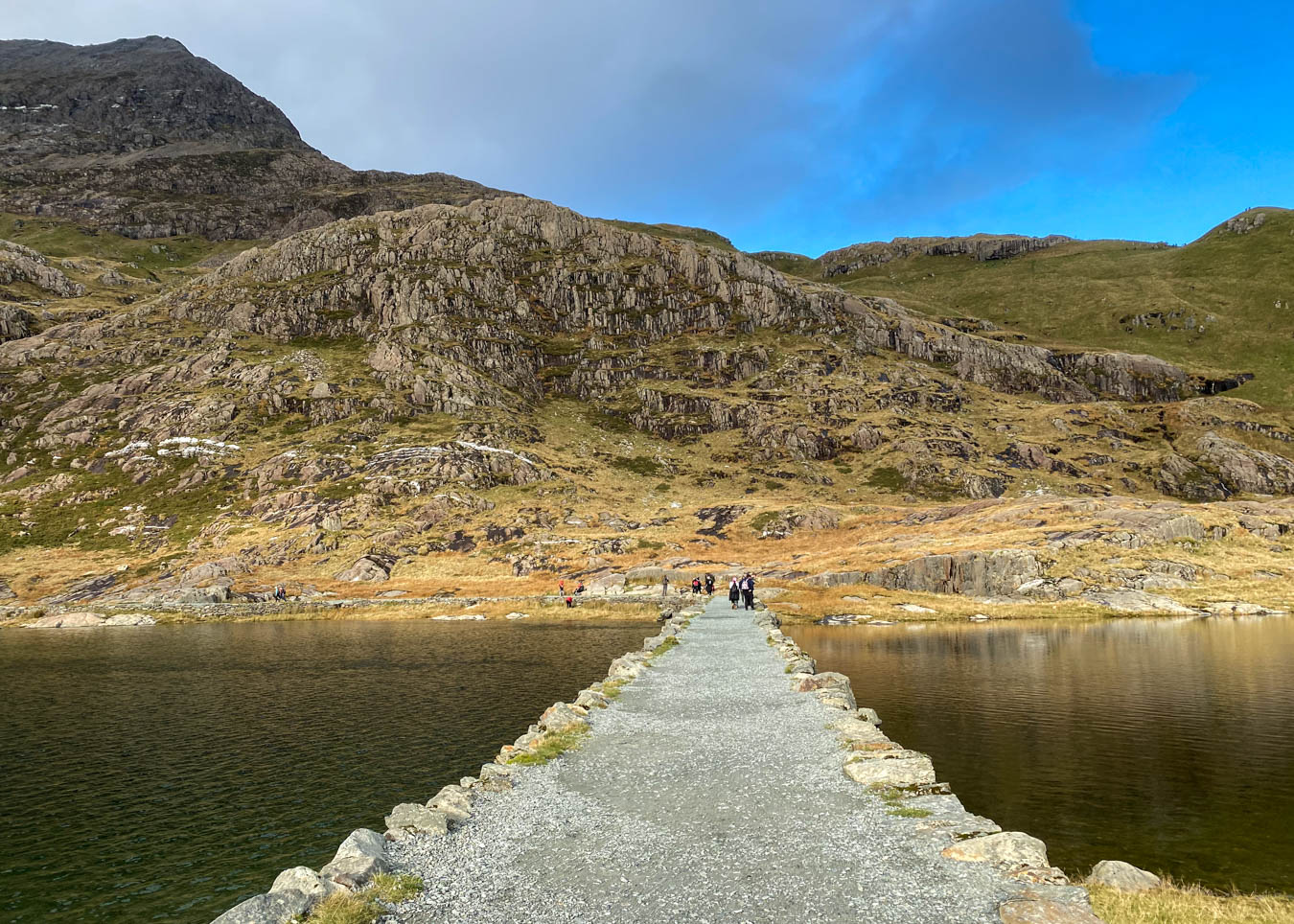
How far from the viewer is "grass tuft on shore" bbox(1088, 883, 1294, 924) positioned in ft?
34.1

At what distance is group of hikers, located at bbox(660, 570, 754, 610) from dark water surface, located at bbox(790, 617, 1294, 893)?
49.2 ft

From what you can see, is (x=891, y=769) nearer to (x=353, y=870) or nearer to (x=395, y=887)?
(x=395, y=887)

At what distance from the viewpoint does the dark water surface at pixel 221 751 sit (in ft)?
54.0

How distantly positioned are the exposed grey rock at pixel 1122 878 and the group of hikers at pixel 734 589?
166 feet

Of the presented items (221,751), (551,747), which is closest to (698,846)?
(551,747)

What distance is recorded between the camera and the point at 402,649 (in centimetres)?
5262

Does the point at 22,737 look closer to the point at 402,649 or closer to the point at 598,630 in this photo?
the point at 402,649

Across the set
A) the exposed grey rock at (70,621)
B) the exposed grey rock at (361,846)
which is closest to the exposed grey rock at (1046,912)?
the exposed grey rock at (361,846)

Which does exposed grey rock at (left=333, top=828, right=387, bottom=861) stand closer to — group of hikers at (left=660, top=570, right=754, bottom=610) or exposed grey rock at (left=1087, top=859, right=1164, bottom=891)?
exposed grey rock at (left=1087, top=859, right=1164, bottom=891)

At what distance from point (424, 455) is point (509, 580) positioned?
52.3 m

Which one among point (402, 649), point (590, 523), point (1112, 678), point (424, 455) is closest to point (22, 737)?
point (402, 649)

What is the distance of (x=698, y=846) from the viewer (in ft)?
42.0

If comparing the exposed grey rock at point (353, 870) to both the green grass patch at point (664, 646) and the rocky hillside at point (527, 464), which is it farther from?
the rocky hillside at point (527, 464)

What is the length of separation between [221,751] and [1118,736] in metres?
33.4
